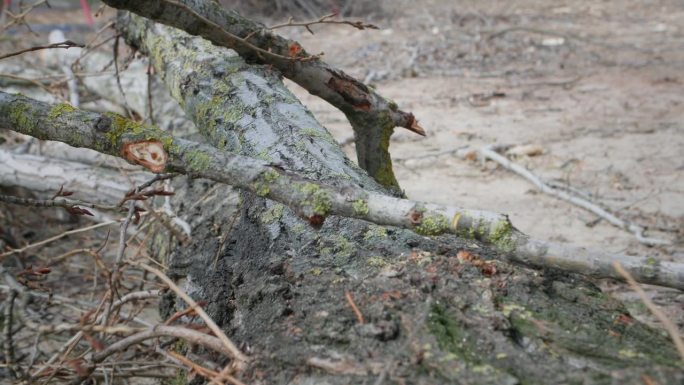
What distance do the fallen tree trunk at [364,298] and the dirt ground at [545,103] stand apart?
58.9 inches

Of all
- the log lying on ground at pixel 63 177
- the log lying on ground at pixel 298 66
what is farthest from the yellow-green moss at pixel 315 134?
the log lying on ground at pixel 63 177

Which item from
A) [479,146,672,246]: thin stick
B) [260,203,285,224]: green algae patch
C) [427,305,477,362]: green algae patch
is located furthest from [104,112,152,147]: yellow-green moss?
[479,146,672,246]: thin stick

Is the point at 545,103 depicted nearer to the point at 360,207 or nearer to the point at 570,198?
the point at 570,198

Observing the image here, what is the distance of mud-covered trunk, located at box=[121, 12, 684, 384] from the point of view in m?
1.42

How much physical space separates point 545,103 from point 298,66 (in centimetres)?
421

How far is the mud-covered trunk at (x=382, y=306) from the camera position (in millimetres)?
1415

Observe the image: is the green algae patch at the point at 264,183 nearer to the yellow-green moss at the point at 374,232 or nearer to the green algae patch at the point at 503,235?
the yellow-green moss at the point at 374,232

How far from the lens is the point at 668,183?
4.52 meters

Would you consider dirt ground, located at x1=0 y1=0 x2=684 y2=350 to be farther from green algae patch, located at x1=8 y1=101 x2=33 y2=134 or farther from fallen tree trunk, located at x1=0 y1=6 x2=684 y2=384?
green algae patch, located at x1=8 y1=101 x2=33 y2=134

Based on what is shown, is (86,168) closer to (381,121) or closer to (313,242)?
(381,121)

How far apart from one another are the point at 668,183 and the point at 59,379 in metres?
3.81

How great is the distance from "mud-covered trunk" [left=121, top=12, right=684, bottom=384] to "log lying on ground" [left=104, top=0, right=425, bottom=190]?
1.20 ft

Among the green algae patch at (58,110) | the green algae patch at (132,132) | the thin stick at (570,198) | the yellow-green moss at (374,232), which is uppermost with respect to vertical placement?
the green algae patch at (58,110)

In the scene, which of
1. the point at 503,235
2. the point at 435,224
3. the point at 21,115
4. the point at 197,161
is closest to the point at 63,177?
the point at 21,115
